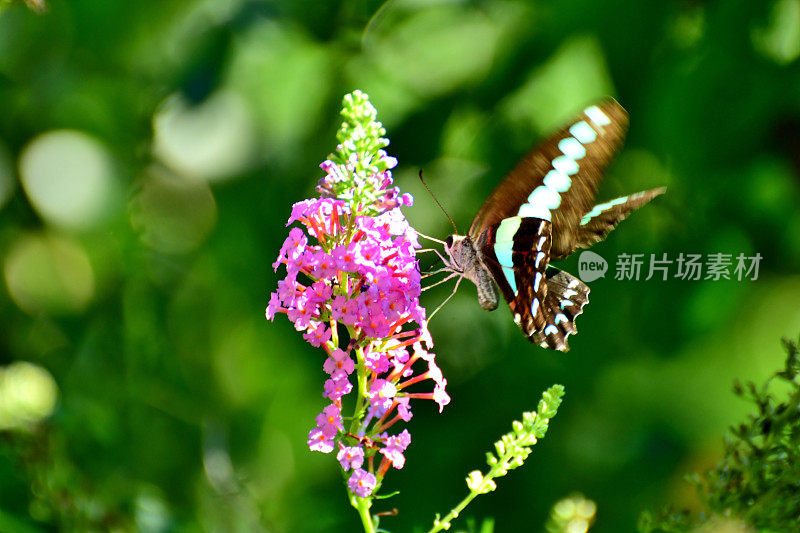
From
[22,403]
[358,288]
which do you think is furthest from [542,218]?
[22,403]

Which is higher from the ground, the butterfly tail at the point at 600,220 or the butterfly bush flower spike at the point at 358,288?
the butterfly bush flower spike at the point at 358,288

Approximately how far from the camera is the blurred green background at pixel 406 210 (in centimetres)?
230

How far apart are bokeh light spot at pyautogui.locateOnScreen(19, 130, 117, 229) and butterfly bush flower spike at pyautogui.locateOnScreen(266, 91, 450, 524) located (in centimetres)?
Answer: 154

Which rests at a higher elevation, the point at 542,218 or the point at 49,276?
the point at 542,218

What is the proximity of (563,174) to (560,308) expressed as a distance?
37 cm

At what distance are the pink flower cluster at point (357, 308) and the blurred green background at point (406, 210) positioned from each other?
1.09m

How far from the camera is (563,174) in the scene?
1.54 m

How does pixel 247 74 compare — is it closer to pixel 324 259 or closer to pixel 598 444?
pixel 324 259

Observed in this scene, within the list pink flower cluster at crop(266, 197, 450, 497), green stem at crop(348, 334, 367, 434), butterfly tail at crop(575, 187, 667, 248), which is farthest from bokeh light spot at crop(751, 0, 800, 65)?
green stem at crop(348, 334, 367, 434)

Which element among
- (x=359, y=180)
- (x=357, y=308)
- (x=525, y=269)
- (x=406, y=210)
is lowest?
(x=406, y=210)

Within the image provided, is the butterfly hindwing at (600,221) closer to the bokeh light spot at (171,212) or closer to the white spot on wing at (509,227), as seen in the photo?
the white spot on wing at (509,227)

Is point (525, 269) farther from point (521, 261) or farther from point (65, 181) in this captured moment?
point (65, 181)

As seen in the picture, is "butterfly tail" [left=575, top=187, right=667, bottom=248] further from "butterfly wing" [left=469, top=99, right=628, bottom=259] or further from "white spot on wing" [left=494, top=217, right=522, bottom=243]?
"white spot on wing" [left=494, top=217, right=522, bottom=243]

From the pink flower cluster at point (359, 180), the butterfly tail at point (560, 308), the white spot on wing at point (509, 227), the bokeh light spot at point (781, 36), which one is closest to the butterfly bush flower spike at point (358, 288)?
the pink flower cluster at point (359, 180)
